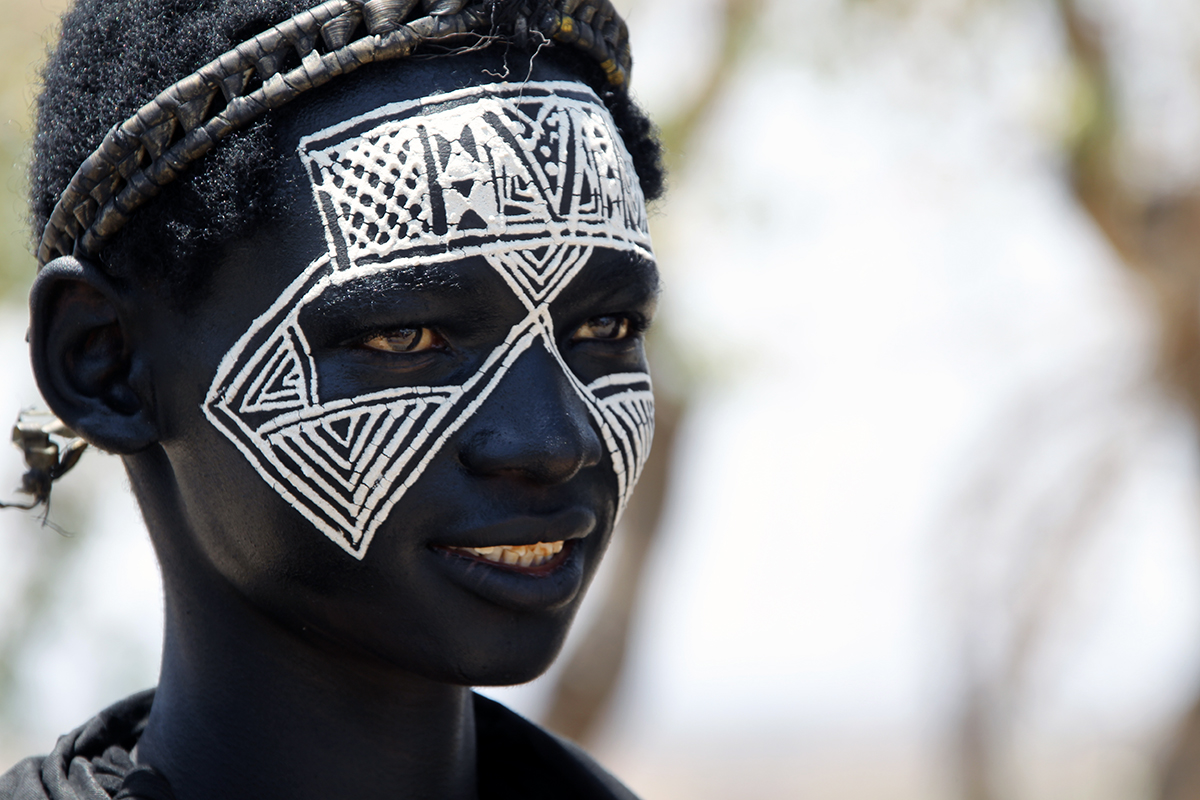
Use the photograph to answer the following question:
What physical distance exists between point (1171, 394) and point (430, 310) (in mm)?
7799

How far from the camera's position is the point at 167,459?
2.31 metres

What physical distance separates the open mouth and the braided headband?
78 cm

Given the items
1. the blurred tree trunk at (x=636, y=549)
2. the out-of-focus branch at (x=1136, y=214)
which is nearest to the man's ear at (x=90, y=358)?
the blurred tree trunk at (x=636, y=549)

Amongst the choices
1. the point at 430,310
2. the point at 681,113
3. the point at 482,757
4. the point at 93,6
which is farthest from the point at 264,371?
the point at 681,113

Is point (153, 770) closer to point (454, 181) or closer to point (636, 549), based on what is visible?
point (454, 181)

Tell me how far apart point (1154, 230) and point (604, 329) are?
693cm

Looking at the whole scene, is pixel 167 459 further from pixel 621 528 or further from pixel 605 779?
pixel 621 528

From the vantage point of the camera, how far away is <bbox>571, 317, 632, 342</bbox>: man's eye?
228 cm

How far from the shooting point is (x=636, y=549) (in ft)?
28.0

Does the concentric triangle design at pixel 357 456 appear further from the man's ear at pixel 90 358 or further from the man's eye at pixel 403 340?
the man's ear at pixel 90 358

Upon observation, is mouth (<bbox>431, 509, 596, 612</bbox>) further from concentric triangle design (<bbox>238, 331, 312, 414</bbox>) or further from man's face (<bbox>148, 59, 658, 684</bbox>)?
concentric triangle design (<bbox>238, 331, 312, 414</bbox>)

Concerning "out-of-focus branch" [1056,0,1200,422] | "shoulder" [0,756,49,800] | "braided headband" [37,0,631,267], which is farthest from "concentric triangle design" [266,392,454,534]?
"out-of-focus branch" [1056,0,1200,422]

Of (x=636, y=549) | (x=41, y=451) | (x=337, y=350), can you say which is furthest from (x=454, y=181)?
(x=636, y=549)

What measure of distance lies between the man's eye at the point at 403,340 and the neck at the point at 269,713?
525 mm
